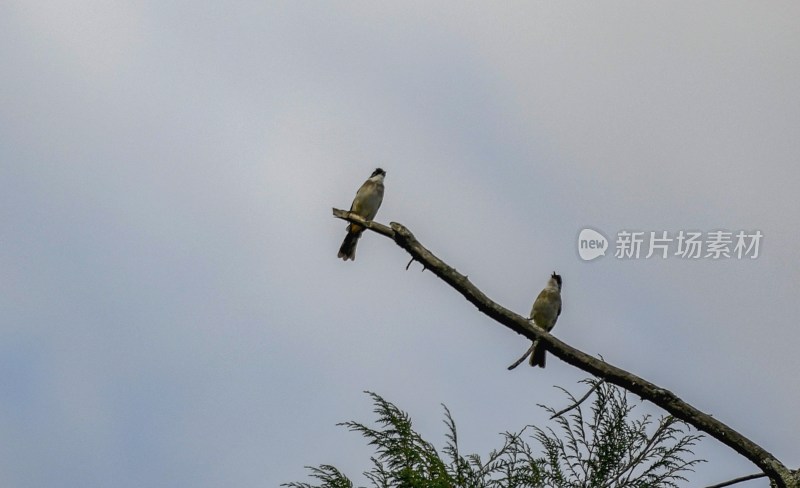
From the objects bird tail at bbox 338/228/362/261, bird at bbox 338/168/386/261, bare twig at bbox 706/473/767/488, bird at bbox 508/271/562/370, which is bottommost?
bare twig at bbox 706/473/767/488

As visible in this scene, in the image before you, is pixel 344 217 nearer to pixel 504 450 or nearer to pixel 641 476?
pixel 504 450

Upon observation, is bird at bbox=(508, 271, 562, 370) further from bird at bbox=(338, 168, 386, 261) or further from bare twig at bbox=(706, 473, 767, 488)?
bare twig at bbox=(706, 473, 767, 488)

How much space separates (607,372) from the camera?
518 cm

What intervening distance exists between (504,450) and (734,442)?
2.35 metres

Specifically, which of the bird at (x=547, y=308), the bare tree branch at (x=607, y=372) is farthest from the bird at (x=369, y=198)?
the bare tree branch at (x=607, y=372)

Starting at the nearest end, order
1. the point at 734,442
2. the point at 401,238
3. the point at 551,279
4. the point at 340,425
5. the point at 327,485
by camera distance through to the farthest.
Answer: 1. the point at 734,442
2. the point at 401,238
3. the point at 327,485
4. the point at 340,425
5. the point at 551,279

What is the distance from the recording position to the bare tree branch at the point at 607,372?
4.86 metres

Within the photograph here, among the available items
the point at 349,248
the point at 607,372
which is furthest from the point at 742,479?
the point at 349,248

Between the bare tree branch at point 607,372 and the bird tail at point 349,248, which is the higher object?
the bird tail at point 349,248

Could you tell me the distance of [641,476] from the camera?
696cm

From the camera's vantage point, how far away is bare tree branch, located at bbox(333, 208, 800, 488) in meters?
4.86

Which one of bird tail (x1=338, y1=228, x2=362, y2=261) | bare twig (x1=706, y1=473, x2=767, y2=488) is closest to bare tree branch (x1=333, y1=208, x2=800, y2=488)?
bare twig (x1=706, y1=473, x2=767, y2=488)

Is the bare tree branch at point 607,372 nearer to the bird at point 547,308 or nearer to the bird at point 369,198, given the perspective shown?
the bird at point 369,198

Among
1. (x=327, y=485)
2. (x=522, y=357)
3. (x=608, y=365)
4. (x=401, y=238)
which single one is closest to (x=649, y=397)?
(x=608, y=365)
